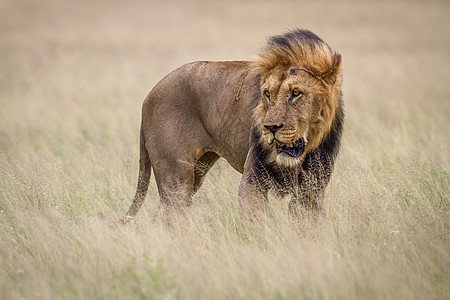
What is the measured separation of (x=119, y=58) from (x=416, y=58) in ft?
33.0

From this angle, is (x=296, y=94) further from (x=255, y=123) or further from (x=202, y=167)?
(x=202, y=167)

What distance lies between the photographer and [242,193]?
448 centimetres

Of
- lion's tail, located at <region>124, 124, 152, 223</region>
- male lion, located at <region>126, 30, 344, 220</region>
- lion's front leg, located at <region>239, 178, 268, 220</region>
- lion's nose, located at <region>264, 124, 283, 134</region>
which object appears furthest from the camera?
lion's tail, located at <region>124, 124, 152, 223</region>

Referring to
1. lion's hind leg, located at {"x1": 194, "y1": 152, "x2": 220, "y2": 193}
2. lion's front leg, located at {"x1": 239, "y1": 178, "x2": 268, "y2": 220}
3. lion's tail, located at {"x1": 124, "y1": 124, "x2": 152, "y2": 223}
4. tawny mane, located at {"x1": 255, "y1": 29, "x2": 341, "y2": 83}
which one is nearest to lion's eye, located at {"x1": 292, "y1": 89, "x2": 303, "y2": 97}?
tawny mane, located at {"x1": 255, "y1": 29, "x2": 341, "y2": 83}

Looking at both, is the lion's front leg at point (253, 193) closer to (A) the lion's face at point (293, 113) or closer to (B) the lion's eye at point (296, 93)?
(A) the lion's face at point (293, 113)

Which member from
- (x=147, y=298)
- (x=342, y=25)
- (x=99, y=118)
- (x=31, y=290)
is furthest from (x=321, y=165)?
(x=342, y=25)

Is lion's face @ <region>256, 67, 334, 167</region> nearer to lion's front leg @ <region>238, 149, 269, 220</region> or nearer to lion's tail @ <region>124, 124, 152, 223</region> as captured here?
lion's front leg @ <region>238, 149, 269, 220</region>

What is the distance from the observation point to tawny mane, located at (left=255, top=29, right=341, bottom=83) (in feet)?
13.9

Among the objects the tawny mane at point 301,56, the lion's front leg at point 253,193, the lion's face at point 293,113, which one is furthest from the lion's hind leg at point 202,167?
the tawny mane at point 301,56

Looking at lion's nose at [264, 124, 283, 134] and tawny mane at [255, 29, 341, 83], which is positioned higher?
tawny mane at [255, 29, 341, 83]

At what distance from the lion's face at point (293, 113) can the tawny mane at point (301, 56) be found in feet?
0.20

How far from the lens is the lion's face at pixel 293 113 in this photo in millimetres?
4066

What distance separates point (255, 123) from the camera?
456 cm

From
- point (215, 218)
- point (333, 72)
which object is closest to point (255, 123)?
point (333, 72)
